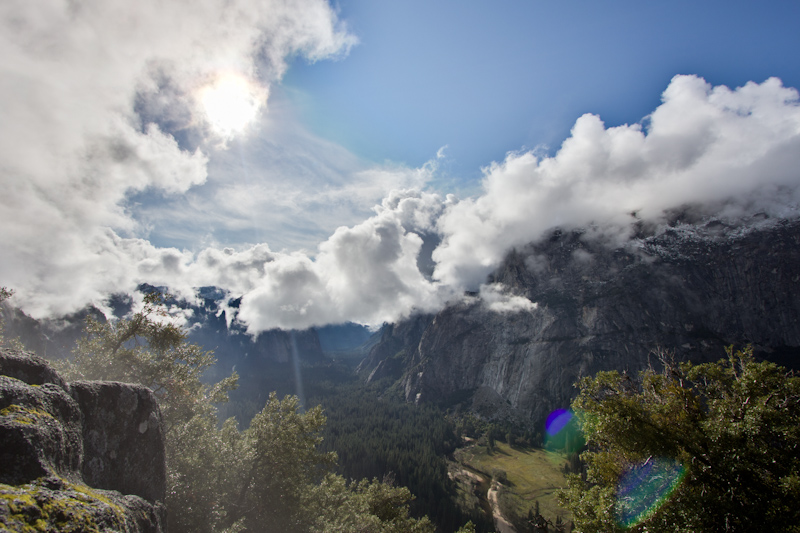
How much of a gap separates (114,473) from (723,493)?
33143 mm

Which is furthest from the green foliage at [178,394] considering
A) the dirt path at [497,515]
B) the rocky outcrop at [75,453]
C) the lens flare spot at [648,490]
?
the dirt path at [497,515]

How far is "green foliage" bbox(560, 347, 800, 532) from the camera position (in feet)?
50.1

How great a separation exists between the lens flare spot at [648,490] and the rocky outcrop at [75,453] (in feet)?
85.1

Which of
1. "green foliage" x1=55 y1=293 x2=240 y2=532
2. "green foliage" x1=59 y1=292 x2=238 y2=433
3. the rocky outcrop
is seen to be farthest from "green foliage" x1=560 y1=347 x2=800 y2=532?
"green foliage" x1=59 y1=292 x2=238 y2=433

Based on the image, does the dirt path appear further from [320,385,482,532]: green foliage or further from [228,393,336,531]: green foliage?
[228,393,336,531]: green foliage

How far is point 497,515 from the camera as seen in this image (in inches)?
4469

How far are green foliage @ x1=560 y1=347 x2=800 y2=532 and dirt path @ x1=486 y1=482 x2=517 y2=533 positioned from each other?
357ft

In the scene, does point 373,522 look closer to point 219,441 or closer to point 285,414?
point 285,414

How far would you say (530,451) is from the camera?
192375 mm

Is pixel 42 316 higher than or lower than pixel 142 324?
higher

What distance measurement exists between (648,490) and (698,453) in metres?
3.95

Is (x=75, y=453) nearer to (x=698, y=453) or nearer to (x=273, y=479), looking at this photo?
(x=273, y=479)

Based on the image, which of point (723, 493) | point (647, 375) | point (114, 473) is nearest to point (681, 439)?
point (723, 493)

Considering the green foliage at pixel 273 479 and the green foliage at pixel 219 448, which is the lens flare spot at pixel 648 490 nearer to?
the green foliage at pixel 219 448
